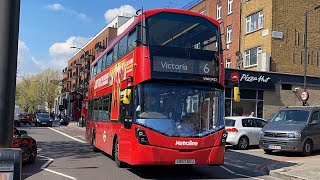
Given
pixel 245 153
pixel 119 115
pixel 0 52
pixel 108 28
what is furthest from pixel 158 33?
pixel 108 28

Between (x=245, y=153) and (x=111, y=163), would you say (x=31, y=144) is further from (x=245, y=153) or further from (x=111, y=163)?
(x=245, y=153)

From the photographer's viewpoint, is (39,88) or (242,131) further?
(39,88)

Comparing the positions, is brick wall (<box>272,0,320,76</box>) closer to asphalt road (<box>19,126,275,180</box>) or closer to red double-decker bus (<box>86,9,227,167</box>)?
asphalt road (<box>19,126,275,180</box>)

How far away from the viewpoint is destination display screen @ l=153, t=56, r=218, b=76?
10.3m

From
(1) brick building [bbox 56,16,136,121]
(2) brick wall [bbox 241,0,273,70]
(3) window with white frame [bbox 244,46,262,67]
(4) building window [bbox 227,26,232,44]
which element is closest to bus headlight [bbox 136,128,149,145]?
(2) brick wall [bbox 241,0,273,70]

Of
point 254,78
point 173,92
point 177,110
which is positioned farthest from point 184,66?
point 254,78

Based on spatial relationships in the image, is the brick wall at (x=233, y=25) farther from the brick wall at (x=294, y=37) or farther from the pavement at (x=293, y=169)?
the pavement at (x=293, y=169)

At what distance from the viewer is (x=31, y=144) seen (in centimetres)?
1324

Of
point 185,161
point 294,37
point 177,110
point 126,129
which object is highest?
point 294,37

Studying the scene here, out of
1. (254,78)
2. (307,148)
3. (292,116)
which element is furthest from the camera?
(254,78)

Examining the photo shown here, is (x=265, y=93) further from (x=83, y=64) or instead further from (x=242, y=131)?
(x=83, y=64)

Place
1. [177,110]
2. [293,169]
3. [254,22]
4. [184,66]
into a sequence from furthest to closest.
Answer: [254,22]
[293,169]
[184,66]
[177,110]

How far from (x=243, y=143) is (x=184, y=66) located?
9614 millimetres

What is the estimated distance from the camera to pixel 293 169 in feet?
40.3
